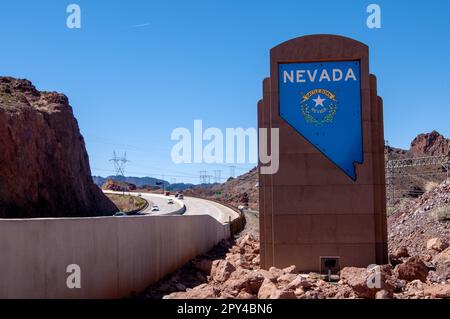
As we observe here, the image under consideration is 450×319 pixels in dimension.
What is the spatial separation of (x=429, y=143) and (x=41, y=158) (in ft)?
364

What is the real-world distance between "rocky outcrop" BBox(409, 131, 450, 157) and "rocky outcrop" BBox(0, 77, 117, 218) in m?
90.2

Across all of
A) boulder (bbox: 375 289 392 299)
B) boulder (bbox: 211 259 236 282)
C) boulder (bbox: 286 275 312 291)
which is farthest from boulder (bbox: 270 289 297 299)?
boulder (bbox: 211 259 236 282)

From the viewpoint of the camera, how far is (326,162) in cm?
1443

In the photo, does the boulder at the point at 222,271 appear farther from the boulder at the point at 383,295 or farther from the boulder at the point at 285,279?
the boulder at the point at 383,295

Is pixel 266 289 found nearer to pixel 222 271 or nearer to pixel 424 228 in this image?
pixel 222 271

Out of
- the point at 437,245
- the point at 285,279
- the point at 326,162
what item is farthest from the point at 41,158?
the point at 285,279

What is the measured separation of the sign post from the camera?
14.4m

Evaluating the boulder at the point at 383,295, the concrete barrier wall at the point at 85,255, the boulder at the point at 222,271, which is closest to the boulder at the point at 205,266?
the concrete barrier wall at the point at 85,255

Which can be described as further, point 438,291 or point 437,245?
point 437,245

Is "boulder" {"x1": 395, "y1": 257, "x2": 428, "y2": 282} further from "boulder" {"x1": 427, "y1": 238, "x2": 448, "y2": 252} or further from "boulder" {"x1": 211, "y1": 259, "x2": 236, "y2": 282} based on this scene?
"boulder" {"x1": 427, "y1": 238, "x2": 448, "y2": 252}

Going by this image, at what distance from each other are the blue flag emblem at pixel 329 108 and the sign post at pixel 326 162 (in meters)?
0.02

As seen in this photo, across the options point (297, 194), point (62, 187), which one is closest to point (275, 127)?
point (297, 194)

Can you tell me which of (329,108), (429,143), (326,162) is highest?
(429,143)

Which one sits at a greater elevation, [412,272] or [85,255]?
[85,255]
